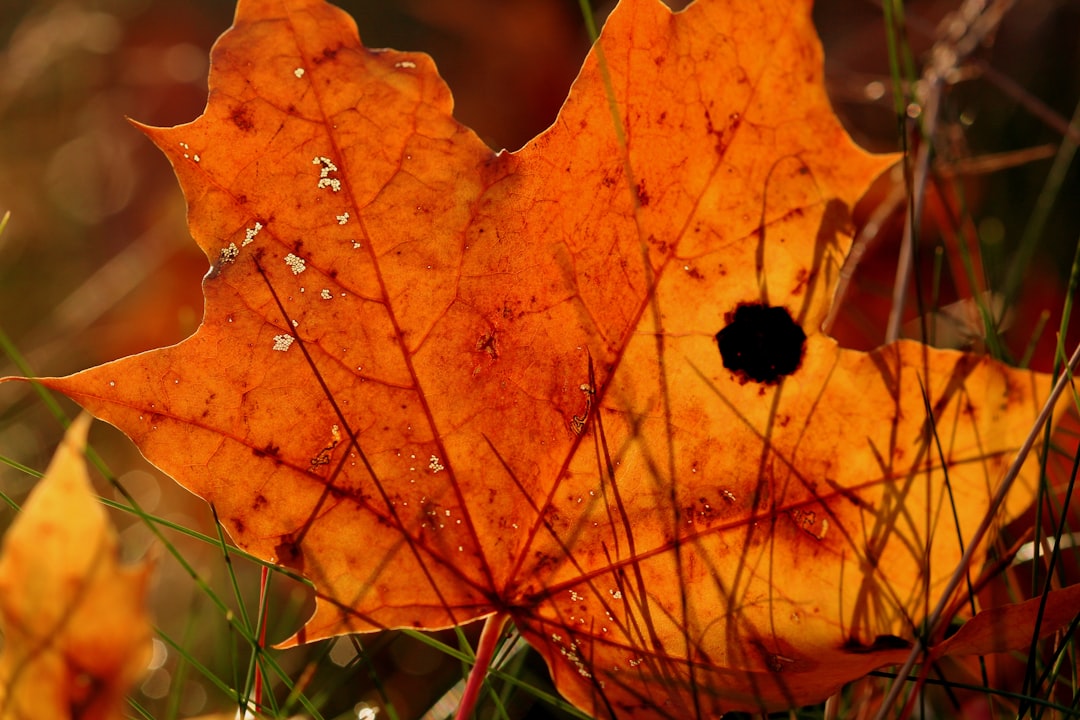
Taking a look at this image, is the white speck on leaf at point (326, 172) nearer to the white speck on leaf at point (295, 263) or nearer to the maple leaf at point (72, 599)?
the white speck on leaf at point (295, 263)

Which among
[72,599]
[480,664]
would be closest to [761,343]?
[480,664]

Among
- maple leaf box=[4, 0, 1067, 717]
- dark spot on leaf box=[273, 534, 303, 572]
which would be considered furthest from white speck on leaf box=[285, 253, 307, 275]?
dark spot on leaf box=[273, 534, 303, 572]

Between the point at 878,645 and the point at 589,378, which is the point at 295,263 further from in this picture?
the point at 878,645

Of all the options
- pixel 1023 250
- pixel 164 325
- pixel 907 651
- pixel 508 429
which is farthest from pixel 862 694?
pixel 164 325

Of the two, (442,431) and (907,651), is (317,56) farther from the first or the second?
(907,651)

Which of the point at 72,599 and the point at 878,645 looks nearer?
the point at 72,599

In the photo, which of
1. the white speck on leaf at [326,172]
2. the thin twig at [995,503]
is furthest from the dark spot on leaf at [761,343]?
the white speck on leaf at [326,172]
